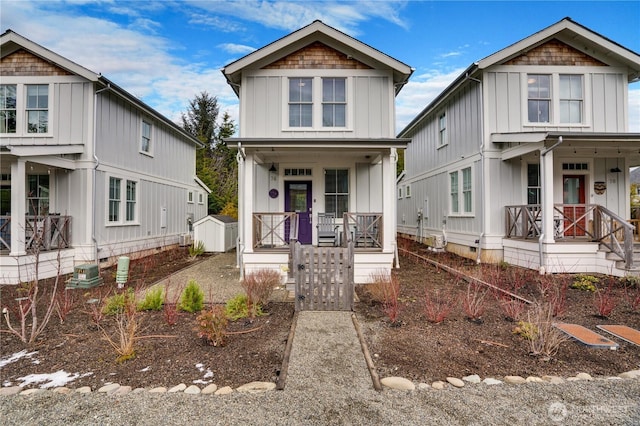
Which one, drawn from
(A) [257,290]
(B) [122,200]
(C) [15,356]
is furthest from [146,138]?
(C) [15,356]

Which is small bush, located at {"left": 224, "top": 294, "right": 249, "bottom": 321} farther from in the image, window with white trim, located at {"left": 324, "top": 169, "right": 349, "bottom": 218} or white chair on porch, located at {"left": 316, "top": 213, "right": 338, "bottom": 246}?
window with white trim, located at {"left": 324, "top": 169, "right": 349, "bottom": 218}

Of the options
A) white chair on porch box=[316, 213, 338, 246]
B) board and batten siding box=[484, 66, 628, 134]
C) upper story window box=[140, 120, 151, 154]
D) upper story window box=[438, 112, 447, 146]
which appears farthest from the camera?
upper story window box=[438, 112, 447, 146]

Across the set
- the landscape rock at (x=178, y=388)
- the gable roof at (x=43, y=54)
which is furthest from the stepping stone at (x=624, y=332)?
the gable roof at (x=43, y=54)

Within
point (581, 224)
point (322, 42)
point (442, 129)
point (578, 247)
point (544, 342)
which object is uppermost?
point (322, 42)

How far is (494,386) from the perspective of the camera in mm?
3328

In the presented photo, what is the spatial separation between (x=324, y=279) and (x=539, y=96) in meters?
10.1

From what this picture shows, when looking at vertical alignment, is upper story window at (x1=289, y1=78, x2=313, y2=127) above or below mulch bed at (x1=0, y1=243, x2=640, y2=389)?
above

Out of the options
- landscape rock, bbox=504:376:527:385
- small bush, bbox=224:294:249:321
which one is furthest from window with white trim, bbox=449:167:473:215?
small bush, bbox=224:294:249:321

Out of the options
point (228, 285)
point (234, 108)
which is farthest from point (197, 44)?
point (234, 108)

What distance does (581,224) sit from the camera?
10852 millimetres

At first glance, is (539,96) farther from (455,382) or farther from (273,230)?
(455,382)

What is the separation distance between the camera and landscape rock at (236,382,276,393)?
324cm

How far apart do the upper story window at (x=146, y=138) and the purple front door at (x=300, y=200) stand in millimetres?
6807

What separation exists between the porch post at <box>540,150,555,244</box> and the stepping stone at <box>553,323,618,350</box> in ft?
15.5
